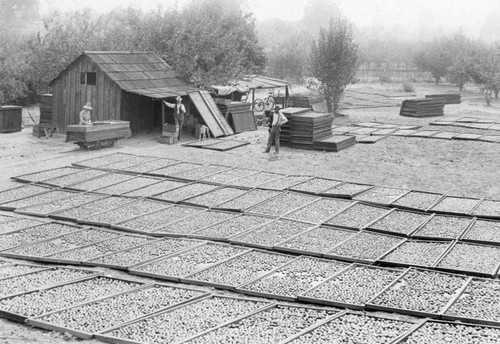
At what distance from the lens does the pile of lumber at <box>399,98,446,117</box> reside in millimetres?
33969

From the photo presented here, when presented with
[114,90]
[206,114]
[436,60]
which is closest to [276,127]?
[206,114]

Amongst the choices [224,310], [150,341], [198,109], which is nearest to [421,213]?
[224,310]

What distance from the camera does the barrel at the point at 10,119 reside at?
2707 centimetres

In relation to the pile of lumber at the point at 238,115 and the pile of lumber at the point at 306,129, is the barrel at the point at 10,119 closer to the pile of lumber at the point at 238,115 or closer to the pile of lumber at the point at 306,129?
the pile of lumber at the point at 238,115

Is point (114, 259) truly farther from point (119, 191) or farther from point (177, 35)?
point (177, 35)

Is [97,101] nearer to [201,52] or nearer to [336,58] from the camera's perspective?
[201,52]

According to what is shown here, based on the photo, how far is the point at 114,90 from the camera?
83.0 ft

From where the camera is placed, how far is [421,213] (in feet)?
48.6

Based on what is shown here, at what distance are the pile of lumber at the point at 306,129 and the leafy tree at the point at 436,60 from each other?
39320 mm

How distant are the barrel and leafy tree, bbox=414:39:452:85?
42686 mm

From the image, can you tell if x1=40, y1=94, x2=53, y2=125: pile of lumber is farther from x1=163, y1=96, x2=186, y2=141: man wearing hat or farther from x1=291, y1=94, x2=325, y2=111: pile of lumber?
x1=291, y1=94, x2=325, y2=111: pile of lumber

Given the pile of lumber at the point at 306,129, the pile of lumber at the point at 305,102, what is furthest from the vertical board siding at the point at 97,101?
the pile of lumber at the point at 305,102

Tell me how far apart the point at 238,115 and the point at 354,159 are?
7.08 metres

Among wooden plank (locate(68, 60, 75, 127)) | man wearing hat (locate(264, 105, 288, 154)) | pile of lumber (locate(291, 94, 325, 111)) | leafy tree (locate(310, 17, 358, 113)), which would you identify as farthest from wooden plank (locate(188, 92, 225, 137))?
leafy tree (locate(310, 17, 358, 113))
